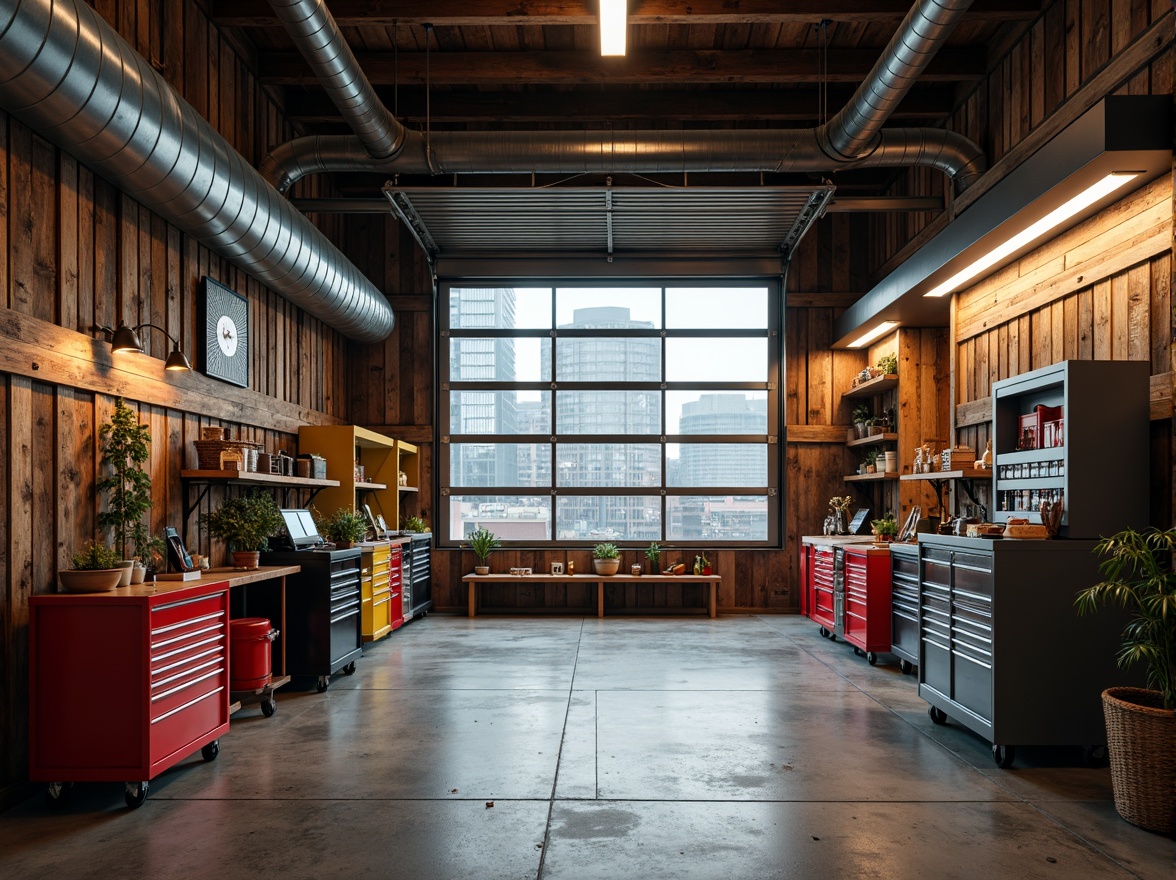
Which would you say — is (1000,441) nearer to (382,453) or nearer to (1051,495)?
(1051,495)

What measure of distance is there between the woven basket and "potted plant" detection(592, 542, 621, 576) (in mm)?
6496

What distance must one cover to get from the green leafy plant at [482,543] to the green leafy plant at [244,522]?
412 cm

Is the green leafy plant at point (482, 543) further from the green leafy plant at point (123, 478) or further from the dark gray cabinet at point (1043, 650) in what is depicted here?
the dark gray cabinet at point (1043, 650)

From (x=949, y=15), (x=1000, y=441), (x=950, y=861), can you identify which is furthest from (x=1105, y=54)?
(x=950, y=861)

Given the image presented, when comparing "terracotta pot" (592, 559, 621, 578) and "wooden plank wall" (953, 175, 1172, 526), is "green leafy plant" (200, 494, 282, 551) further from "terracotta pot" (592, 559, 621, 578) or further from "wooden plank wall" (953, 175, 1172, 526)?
"wooden plank wall" (953, 175, 1172, 526)

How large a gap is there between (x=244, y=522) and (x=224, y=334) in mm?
1503

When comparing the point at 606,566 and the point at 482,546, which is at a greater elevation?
the point at 482,546

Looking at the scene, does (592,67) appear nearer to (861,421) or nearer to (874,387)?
(874,387)

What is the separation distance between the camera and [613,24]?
4836 mm

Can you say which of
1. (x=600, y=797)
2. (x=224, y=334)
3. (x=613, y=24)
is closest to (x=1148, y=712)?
(x=600, y=797)

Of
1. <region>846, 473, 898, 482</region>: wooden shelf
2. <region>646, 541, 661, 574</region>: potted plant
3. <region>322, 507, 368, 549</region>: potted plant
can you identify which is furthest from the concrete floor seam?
<region>846, 473, 898, 482</region>: wooden shelf

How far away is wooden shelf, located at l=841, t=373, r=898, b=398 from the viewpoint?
28.3ft

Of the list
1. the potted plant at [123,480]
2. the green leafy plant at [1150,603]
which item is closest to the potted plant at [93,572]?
the potted plant at [123,480]

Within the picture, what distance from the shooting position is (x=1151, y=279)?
4.62 m
